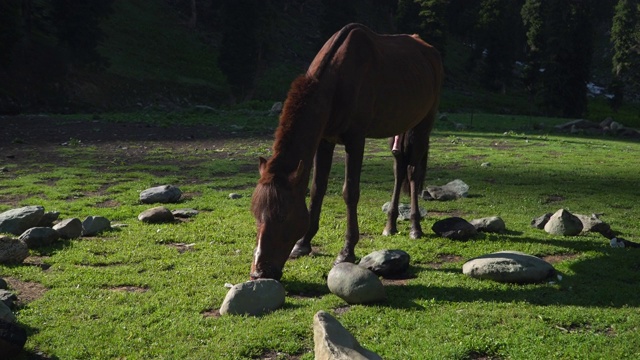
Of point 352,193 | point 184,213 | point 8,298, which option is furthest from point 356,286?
point 184,213

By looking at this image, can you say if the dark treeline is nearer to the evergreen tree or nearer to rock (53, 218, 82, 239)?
the evergreen tree

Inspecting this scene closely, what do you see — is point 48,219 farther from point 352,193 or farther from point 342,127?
point 342,127

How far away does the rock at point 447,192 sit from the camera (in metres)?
13.4

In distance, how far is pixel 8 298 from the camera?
633cm

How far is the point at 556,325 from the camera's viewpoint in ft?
19.9

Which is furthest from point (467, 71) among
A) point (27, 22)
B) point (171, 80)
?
point (27, 22)

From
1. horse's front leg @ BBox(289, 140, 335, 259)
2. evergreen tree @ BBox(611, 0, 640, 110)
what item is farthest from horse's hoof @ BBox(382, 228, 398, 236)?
evergreen tree @ BBox(611, 0, 640, 110)

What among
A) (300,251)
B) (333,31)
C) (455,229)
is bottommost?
(300,251)

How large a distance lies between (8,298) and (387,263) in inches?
169

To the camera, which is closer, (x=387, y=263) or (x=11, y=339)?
(x=11, y=339)

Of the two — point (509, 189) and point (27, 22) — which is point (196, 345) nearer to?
point (509, 189)

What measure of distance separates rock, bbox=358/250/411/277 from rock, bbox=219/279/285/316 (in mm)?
1615

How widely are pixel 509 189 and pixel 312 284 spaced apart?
891 centimetres

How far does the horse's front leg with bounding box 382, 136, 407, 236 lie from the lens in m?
10.1
